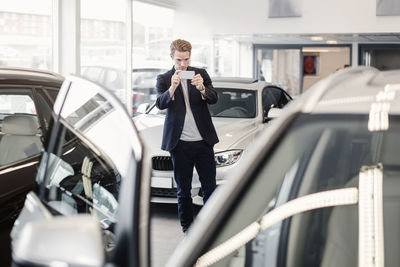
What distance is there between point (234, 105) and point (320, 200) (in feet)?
21.0

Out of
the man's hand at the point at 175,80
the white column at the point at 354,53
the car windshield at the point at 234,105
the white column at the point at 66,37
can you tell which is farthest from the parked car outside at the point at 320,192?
the white column at the point at 354,53

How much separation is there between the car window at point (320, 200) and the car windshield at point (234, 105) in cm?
604

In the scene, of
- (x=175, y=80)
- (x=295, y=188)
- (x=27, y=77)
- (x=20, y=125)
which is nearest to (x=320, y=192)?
(x=295, y=188)

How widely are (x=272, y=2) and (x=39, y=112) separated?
11788 mm

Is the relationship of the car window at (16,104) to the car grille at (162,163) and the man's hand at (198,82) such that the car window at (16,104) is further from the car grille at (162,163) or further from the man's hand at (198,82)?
the car grille at (162,163)

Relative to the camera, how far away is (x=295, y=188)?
6.53 feet

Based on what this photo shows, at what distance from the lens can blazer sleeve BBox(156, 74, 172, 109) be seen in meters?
5.12

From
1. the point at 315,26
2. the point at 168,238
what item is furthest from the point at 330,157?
the point at 315,26

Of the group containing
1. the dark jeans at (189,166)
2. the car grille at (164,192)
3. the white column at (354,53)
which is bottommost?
the car grille at (164,192)

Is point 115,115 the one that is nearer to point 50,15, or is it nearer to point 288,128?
point 288,128

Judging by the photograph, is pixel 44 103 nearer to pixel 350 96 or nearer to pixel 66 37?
pixel 350 96

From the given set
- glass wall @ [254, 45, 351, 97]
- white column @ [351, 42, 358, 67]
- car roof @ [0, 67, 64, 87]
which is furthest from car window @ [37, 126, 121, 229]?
white column @ [351, 42, 358, 67]

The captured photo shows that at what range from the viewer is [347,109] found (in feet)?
5.52

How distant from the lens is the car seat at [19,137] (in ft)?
12.2
